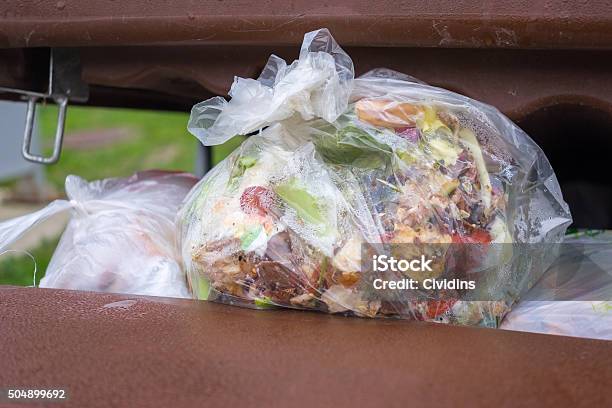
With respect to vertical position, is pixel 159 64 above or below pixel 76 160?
above

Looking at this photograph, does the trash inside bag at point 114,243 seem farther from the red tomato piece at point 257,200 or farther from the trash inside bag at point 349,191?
the red tomato piece at point 257,200

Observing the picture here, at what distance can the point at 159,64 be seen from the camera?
5.23 feet

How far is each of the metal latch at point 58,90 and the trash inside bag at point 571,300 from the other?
1.08 metres

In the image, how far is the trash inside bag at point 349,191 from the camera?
48.4 inches

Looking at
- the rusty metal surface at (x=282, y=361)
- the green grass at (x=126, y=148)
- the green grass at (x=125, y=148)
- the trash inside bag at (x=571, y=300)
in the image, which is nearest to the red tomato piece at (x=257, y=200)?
the rusty metal surface at (x=282, y=361)

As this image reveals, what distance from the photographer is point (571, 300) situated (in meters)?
1.36

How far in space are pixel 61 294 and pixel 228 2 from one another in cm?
62

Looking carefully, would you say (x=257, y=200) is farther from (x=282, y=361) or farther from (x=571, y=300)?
(x=571, y=300)

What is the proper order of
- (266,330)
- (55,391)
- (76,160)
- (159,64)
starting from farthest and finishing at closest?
(76,160)
(159,64)
(266,330)
(55,391)

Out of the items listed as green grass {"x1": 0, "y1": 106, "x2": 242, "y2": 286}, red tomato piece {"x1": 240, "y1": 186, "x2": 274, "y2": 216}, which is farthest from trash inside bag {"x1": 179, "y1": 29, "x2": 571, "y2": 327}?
green grass {"x1": 0, "y1": 106, "x2": 242, "y2": 286}

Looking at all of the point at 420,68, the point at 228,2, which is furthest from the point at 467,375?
the point at 228,2

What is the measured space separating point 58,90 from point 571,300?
1.22 metres

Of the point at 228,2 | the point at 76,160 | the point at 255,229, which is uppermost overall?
the point at 228,2

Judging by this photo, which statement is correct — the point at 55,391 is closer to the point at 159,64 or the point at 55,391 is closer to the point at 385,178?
the point at 385,178
